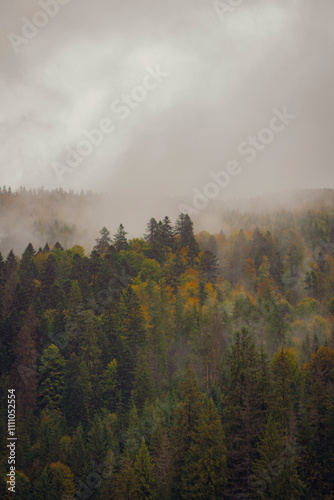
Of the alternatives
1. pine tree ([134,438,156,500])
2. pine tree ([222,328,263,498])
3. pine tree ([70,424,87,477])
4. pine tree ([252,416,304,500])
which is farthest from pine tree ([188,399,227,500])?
pine tree ([70,424,87,477])

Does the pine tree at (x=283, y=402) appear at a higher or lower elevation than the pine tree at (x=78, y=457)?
higher

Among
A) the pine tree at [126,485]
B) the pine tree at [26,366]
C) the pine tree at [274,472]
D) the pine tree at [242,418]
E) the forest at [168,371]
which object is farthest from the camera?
the pine tree at [26,366]

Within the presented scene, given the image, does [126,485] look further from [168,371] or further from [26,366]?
[168,371]

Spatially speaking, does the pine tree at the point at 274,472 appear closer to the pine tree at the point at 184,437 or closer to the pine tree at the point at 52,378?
the pine tree at the point at 184,437

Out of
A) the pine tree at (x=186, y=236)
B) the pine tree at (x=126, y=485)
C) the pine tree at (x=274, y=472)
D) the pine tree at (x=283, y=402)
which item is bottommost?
the pine tree at (x=126, y=485)

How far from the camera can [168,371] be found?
2872 inches

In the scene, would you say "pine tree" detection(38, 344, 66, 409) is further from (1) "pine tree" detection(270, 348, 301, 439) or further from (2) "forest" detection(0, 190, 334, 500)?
(1) "pine tree" detection(270, 348, 301, 439)

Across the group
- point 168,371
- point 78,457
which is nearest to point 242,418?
point 78,457

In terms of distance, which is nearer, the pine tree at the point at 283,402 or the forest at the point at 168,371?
the forest at the point at 168,371

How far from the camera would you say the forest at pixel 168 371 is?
38.0m

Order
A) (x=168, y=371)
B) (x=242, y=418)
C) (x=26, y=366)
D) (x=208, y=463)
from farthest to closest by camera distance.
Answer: (x=168, y=371)
(x=26, y=366)
(x=242, y=418)
(x=208, y=463)

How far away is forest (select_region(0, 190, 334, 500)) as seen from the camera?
1497 inches

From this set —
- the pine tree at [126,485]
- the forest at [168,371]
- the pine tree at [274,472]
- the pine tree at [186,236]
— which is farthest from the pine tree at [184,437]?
the pine tree at [186,236]

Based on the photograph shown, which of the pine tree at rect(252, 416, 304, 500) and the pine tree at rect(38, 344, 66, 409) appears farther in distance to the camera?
the pine tree at rect(38, 344, 66, 409)
